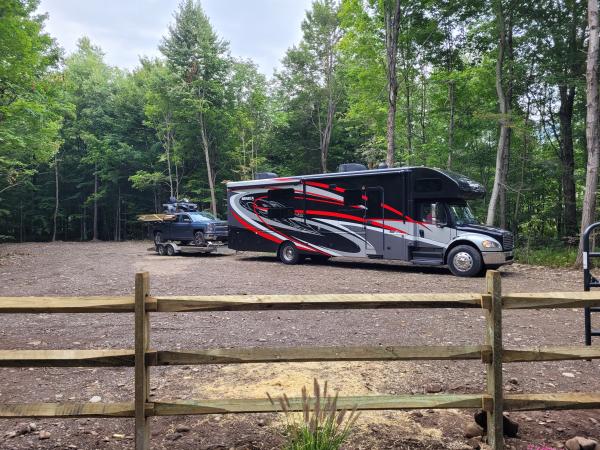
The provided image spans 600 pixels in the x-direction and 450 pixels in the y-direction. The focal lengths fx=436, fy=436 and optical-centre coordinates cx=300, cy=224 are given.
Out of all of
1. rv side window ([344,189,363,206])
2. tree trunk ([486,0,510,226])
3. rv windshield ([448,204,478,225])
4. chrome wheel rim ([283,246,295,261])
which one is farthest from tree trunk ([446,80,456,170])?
chrome wheel rim ([283,246,295,261])

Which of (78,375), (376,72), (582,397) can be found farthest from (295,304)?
(376,72)

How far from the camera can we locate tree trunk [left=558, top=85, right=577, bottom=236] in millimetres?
18656

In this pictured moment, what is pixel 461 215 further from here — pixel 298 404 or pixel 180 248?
pixel 180 248

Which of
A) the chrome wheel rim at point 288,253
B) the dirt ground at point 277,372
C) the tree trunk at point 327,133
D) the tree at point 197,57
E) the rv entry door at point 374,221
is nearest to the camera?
the dirt ground at point 277,372

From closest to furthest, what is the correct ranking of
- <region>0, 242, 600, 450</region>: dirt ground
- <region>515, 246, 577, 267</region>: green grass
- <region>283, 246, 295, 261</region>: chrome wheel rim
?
<region>0, 242, 600, 450</region>: dirt ground, <region>515, 246, 577, 267</region>: green grass, <region>283, 246, 295, 261</region>: chrome wheel rim

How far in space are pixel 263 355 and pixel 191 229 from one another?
1779 cm

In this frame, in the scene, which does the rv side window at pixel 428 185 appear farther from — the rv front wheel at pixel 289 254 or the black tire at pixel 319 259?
the rv front wheel at pixel 289 254

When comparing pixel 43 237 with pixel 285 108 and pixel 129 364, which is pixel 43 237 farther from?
pixel 129 364

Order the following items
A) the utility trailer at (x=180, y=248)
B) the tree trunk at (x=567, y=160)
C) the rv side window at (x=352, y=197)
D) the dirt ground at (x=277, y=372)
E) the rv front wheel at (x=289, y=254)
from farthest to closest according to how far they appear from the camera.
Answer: the utility trailer at (x=180, y=248) < the tree trunk at (x=567, y=160) < the rv front wheel at (x=289, y=254) < the rv side window at (x=352, y=197) < the dirt ground at (x=277, y=372)

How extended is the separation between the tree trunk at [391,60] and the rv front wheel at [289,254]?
570 cm

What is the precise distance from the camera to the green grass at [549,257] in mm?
13752

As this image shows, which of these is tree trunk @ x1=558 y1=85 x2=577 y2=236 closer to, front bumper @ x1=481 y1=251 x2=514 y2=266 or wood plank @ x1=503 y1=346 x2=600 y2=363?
front bumper @ x1=481 y1=251 x2=514 y2=266

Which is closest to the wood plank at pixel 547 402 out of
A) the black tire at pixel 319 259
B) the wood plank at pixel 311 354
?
the wood plank at pixel 311 354

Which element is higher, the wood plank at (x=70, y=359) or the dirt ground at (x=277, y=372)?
the wood plank at (x=70, y=359)
